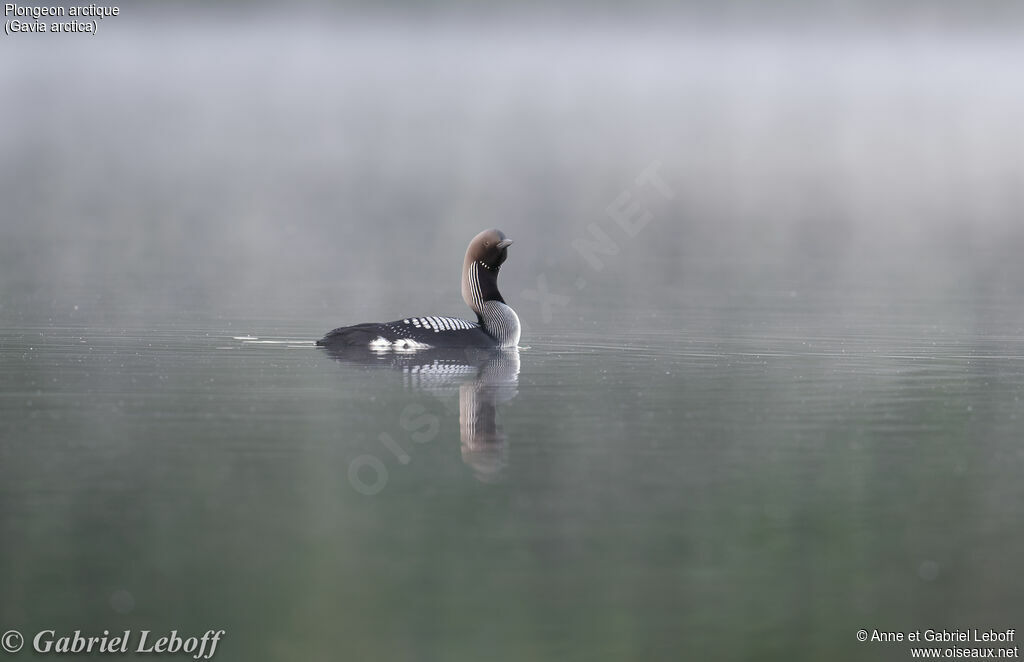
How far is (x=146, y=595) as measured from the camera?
7422mm

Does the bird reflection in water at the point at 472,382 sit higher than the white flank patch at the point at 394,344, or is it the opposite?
the white flank patch at the point at 394,344

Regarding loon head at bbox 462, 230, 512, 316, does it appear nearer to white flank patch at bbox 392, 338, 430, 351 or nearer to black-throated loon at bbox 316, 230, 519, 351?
black-throated loon at bbox 316, 230, 519, 351

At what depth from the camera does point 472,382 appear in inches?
573

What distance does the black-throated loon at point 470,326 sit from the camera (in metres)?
16.2
